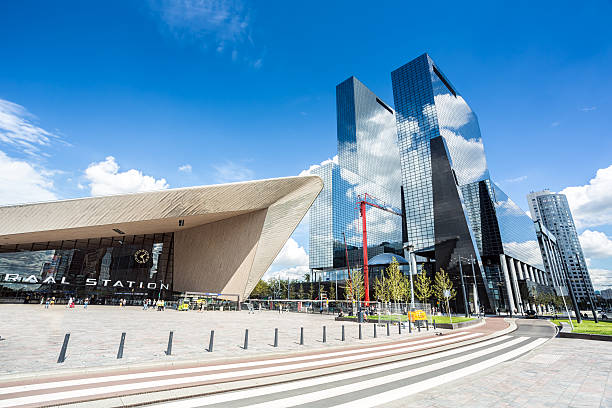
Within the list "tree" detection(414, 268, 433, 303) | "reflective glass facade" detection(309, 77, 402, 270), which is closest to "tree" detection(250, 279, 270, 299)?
"reflective glass facade" detection(309, 77, 402, 270)

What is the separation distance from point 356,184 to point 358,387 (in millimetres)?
124273

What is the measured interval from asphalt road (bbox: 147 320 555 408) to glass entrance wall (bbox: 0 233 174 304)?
48.4 m

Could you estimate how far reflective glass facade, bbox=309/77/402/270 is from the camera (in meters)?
115

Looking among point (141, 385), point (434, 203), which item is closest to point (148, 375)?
point (141, 385)

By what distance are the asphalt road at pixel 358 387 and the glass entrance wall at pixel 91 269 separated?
48.4m

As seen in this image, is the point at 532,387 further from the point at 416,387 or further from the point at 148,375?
the point at 148,375

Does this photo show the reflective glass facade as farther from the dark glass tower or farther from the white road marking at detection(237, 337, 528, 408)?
the white road marking at detection(237, 337, 528, 408)

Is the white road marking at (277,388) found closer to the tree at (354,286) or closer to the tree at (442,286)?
the tree at (354,286)

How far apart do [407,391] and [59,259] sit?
2075 inches

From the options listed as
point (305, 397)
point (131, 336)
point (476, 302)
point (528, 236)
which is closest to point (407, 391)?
point (305, 397)

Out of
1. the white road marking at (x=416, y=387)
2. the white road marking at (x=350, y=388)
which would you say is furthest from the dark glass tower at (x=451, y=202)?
the white road marking at (x=350, y=388)

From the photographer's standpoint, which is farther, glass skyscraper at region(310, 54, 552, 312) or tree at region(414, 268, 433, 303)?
glass skyscraper at region(310, 54, 552, 312)

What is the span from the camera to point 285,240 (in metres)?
41.9

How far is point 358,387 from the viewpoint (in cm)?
643
